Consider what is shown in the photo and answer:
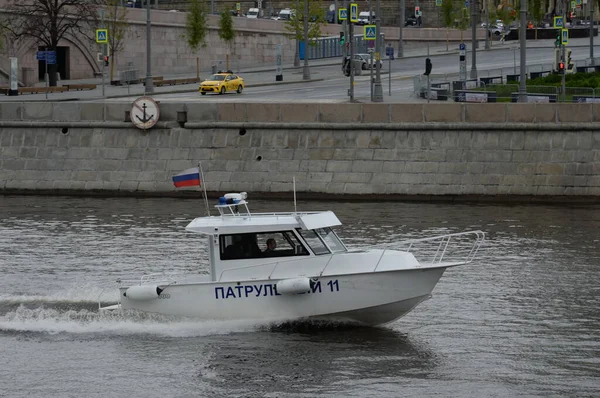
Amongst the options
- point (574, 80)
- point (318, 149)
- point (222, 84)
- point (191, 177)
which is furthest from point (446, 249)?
point (222, 84)

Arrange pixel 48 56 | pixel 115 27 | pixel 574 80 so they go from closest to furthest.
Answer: pixel 574 80 → pixel 48 56 → pixel 115 27

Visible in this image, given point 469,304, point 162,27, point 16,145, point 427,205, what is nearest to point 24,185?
point 16,145

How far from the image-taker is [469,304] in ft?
83.5

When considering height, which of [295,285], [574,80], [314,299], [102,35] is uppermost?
[102,35]

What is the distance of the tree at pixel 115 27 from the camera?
7681cm

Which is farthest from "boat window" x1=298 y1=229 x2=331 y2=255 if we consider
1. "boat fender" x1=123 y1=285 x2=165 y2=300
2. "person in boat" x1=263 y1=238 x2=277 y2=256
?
"boat fender" x1=123 y1=285 x2=165 y2=300

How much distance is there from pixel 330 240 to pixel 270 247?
46.1 inches

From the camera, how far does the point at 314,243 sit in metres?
23.1

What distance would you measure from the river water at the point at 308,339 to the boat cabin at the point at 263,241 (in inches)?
48.3

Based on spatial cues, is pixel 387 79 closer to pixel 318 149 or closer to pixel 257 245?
pixel 318 149

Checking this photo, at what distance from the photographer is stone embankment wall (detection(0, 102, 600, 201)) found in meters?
40.3

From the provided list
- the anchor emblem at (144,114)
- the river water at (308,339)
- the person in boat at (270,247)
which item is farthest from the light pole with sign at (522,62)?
the person in boat at (270,247)

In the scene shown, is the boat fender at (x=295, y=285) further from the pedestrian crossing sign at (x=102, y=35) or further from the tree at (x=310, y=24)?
the tree at (x=310, y=24)

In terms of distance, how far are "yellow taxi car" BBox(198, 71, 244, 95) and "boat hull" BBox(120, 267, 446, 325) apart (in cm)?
4121
